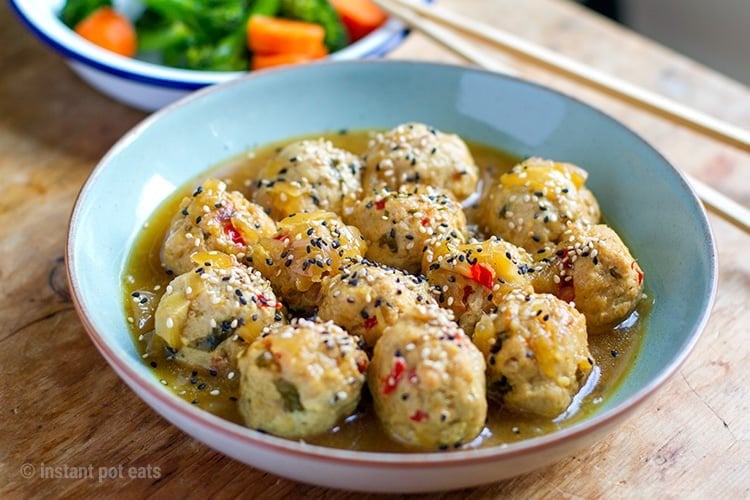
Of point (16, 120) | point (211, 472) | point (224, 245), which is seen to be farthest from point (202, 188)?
point (16, 120)

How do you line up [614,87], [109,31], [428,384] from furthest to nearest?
[109,31] → [614,87] → [428,384]

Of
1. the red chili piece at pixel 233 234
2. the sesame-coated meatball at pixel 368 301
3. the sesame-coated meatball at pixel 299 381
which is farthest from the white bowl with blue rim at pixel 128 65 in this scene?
the sesame-coated meatball at pixel 299 381

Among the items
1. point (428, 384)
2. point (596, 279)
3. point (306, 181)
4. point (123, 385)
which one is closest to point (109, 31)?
point (306, 181)

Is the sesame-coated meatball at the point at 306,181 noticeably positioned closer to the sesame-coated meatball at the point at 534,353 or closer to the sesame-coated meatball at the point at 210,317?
the sesame-coated meatball at the point at 210,317

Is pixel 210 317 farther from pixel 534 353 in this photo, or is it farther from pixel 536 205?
pixel 536 205

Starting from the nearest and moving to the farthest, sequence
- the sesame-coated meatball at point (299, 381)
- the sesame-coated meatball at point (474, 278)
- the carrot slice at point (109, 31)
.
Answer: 1. the sesame-coated meatball at point (299, 381)
2. the sesame-coated meatball at point (474, 278)
3. the carrot slice at point (109, 31)
